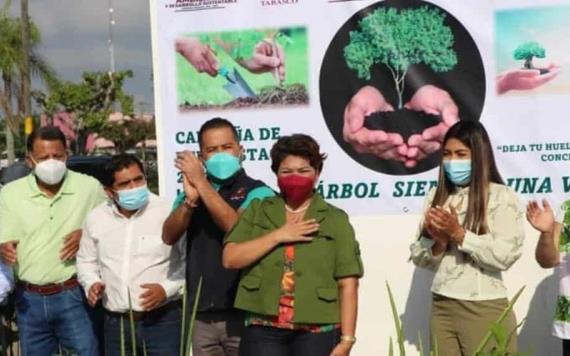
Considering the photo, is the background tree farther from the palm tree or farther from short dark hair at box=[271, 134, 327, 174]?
short dark hair at box=[271, 134, 327, 174]

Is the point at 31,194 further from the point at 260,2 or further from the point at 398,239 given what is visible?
the point at 398,239

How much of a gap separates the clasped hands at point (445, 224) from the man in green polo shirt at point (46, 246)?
1.79m

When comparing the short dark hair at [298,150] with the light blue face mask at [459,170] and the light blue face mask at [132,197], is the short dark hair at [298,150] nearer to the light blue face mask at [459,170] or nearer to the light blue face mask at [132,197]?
the light blue face mask at [459,170]

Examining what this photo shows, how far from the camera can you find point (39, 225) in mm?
4117

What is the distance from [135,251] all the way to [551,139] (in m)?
2.19

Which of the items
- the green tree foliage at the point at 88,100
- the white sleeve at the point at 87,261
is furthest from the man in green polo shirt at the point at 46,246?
the green tree foliage at the point at 88,100

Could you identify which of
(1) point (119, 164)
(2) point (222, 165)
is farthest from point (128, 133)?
(2) point (222, 165)

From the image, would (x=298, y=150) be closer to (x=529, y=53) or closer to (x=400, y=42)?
(x=400, y=42)

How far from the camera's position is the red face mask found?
126 inches

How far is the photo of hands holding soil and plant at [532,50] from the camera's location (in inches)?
169

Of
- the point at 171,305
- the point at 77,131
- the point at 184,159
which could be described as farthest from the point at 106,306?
the point at 77,131

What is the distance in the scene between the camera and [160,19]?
4.86 meters

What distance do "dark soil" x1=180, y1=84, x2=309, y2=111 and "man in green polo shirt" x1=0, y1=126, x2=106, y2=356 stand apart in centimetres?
105

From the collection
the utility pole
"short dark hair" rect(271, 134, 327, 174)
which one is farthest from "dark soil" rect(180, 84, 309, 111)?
the utility pole
